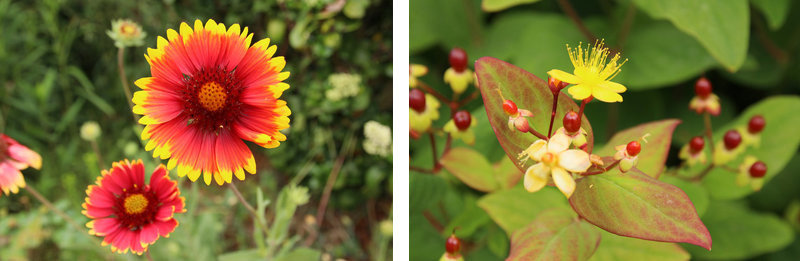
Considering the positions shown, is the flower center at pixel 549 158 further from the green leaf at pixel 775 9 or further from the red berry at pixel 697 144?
the green leaf at pixel 775 9

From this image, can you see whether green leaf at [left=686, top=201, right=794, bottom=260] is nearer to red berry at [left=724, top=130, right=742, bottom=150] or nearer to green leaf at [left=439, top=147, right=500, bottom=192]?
red berry at [left=724, top=130, right=742, bottom=150]

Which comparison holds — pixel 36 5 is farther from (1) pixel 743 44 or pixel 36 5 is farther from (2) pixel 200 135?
(1) pixel 743 44

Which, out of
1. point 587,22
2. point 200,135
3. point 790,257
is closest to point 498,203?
point 200,135

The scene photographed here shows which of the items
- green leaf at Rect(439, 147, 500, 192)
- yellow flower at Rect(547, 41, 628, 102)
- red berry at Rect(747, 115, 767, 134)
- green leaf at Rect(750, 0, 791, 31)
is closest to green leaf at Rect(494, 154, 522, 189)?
green leaf at Rect(439, 147, 500, 192)

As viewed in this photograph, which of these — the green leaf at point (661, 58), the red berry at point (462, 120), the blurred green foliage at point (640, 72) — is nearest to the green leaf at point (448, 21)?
the blurred green foliage at point (640, 72)

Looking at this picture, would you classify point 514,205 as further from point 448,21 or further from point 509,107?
point 448,21

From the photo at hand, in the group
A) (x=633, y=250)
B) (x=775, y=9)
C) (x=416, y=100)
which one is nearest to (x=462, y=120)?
(x=416, y=100)
